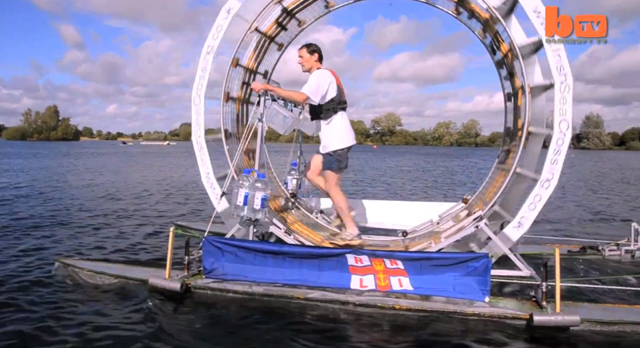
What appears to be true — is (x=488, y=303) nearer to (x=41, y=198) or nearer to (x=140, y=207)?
(x=140, y=207)

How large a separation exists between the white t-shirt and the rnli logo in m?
1.70

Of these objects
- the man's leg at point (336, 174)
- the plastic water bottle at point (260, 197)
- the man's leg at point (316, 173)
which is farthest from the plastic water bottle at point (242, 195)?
the man's leg at point (336, 174)

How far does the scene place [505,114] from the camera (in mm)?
7855

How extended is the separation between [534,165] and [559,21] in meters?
1.96

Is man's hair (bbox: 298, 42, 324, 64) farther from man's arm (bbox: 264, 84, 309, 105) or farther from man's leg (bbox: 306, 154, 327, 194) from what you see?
man's leg (bbox: 306, 154, 327, 194)

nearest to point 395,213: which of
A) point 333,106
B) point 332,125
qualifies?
point 332,125

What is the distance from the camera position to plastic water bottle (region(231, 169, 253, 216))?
709 cm

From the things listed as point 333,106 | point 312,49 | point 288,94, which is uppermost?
point 312,49

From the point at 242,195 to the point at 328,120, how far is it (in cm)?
162

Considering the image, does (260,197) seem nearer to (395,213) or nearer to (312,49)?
(312,49)

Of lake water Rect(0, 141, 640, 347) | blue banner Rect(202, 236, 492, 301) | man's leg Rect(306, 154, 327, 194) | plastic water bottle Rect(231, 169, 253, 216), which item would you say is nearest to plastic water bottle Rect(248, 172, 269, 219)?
plastic water bottle Rect(231, 169, 253, 216)

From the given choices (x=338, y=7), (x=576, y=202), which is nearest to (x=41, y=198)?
(x=338, y=7)

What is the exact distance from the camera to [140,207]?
1789cm

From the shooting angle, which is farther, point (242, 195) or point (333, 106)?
point (333, 106)
